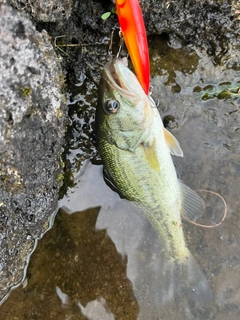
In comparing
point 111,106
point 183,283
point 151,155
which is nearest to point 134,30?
point 111,106

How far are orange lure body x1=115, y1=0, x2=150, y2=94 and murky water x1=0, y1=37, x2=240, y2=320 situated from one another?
0.99 metres

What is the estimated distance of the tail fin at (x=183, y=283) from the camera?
126 inches

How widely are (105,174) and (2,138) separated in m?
1.41

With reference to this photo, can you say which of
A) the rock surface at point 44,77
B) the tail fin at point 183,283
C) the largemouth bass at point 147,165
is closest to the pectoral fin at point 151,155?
the largemouth bass at point 147,165

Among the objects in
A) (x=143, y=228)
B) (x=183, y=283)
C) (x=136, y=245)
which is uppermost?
(x=143, y=228)

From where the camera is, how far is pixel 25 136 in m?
2.39

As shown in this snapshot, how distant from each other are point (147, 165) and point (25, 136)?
3.48 feet

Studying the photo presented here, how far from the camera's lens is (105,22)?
3309 millimetres

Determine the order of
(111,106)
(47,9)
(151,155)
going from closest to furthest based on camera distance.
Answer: (47,9)
(111,106)
(151,155)

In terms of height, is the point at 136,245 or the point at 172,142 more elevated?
the point at 172,142

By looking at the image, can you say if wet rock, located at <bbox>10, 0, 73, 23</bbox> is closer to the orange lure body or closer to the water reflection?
the orange lure body

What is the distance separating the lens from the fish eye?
107 inches

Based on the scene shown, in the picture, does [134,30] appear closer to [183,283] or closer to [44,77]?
[44,77]

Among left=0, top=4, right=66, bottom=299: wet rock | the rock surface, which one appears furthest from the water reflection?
left=0, top=4, right=66, bottom=299: wet rock
